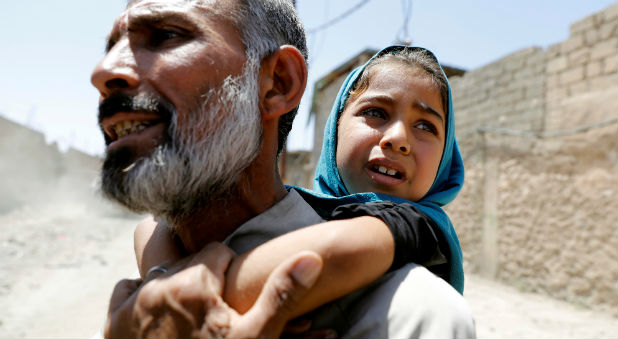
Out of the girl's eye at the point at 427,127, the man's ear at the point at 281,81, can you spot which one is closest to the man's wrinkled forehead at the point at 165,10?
the man's ear at the point at 281,81

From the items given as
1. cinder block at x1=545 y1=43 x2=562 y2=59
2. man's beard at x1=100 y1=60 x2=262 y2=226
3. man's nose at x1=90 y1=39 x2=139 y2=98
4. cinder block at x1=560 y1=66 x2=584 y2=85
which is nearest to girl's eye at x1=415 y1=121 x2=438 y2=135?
man's beard at x1=100 y1=60 x2=262 y2=226

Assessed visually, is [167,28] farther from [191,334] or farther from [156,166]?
[191,334]

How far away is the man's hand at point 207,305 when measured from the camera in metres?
0.97

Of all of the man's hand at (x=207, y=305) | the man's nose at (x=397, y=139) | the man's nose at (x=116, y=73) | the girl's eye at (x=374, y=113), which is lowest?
the man's hand at (x=207, y=305)

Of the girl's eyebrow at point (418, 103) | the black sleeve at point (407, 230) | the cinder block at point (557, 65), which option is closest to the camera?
the black sleeve at point (407, 230)

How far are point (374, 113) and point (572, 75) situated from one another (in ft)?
19.0

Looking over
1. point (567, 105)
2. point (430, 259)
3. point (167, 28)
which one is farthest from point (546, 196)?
point (167, 28)

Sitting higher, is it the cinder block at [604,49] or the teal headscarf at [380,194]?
the cinder block at [604,49]

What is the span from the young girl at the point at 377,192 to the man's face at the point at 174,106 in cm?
32

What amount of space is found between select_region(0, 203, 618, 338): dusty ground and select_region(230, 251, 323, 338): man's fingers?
18.4ft

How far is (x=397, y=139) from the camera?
1896 mm

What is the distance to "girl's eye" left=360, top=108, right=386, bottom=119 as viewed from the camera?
211 centimetres

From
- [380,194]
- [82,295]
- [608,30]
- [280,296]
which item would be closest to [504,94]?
[608,30]

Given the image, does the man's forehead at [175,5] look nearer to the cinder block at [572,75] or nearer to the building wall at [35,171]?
the cinder block at [572,75]
